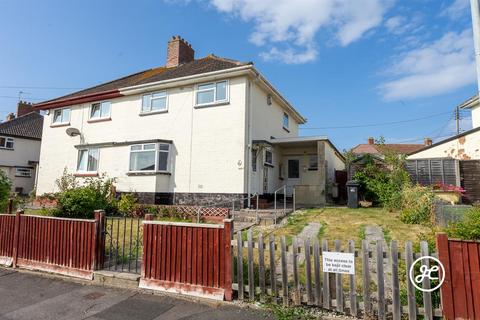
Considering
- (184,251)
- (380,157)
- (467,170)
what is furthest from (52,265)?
(467,170)

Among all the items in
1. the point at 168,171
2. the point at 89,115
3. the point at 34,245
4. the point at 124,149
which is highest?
the point at 89,115

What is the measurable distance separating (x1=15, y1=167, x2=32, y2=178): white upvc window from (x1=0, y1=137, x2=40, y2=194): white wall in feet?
0.69

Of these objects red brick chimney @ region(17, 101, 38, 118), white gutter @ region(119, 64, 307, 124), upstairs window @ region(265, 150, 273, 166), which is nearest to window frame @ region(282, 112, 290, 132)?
white gutter @ region(119, 64, 307, 124)

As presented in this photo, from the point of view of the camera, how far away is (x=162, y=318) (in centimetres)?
456

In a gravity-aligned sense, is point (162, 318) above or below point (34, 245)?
below

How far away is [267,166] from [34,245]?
1092cm

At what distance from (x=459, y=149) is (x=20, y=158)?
33.0 m

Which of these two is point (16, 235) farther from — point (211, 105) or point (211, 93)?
point (211, 93)

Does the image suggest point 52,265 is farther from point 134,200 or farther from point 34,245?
point 134,200

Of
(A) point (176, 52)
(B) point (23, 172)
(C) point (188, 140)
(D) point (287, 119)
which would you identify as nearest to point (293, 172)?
(D) point (287, 119)

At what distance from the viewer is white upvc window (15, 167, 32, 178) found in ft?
87.9

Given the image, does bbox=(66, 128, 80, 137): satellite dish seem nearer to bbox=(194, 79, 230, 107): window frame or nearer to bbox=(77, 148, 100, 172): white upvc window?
bbox=(77, 148, 100, 172): white upvc window

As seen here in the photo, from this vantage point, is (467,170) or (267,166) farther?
(267,166)

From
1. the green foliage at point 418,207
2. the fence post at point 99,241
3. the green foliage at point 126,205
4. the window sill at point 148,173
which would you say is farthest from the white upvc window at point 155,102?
the green foliage at point 418,207
